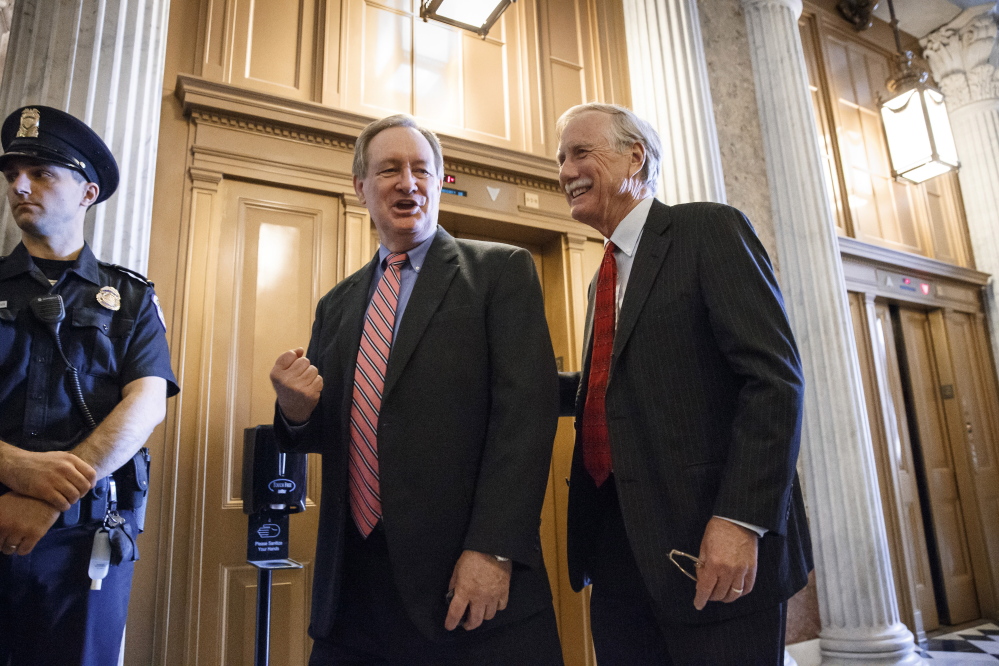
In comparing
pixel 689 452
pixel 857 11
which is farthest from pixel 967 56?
pixel 689 452

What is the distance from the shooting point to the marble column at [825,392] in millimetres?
3559

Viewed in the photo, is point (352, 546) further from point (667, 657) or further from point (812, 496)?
point (812, 496)

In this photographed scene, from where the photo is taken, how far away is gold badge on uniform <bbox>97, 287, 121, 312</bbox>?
5.59ft

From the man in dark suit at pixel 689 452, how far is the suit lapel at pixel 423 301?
40cm

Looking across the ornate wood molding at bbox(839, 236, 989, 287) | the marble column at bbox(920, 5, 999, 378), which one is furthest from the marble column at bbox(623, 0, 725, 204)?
the marble column at bbox(920, 5, 999, 378)

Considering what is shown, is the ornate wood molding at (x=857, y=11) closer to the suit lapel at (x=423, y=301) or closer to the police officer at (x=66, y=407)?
the suit lapel at (x=423, y=301)

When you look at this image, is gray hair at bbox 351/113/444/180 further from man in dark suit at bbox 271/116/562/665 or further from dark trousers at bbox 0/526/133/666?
dark trousers at bbox 0/526/133/666

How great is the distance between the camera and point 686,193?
11.9ft

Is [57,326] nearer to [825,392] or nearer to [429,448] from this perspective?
[429,448]

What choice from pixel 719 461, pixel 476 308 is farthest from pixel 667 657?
pixel 476 308

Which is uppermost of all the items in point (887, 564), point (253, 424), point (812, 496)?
point (253, 424)

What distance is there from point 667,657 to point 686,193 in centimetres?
270

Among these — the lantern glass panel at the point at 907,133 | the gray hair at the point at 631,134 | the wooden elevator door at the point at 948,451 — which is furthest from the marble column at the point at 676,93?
the wooden elevator door at the point at 948,451

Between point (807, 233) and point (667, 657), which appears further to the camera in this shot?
point (807, 233)
